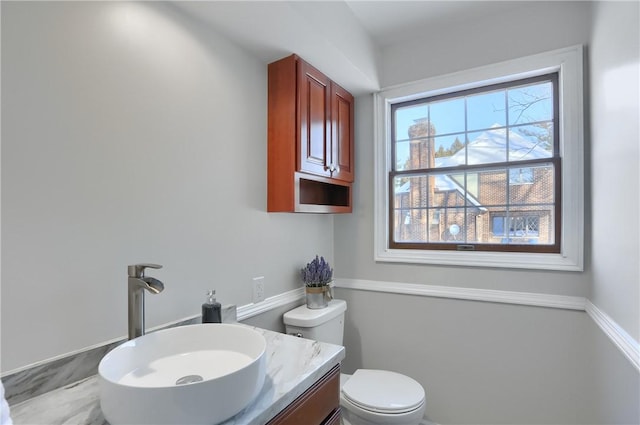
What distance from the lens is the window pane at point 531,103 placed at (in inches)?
69.2

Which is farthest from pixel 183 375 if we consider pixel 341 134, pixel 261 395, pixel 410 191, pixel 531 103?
pixel 531 103

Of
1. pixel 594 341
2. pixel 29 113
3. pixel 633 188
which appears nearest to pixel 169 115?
pixel 29 113

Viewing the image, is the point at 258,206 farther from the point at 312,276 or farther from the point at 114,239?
the point at 114,239

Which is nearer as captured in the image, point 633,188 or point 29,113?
point 29,113

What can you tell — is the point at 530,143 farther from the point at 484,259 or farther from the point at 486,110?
the point at 484,259

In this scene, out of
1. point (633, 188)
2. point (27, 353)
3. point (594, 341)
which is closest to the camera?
point (27, 353)

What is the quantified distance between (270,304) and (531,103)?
1.84 meters

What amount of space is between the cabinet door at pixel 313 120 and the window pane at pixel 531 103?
107 cm

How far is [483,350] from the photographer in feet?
5.91

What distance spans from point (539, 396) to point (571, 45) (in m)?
1.85

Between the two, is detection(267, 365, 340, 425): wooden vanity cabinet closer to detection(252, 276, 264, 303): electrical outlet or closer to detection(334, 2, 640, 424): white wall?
detection(252, 276, 264, 303): electrical outlet

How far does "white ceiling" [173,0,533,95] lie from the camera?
4.20ft

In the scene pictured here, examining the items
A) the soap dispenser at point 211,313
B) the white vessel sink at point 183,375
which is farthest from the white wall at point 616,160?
the soap dispenser at point 211,313

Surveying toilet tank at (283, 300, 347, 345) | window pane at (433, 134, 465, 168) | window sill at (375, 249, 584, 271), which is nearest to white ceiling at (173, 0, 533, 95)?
window pane at (433, 134, 465, 168)
